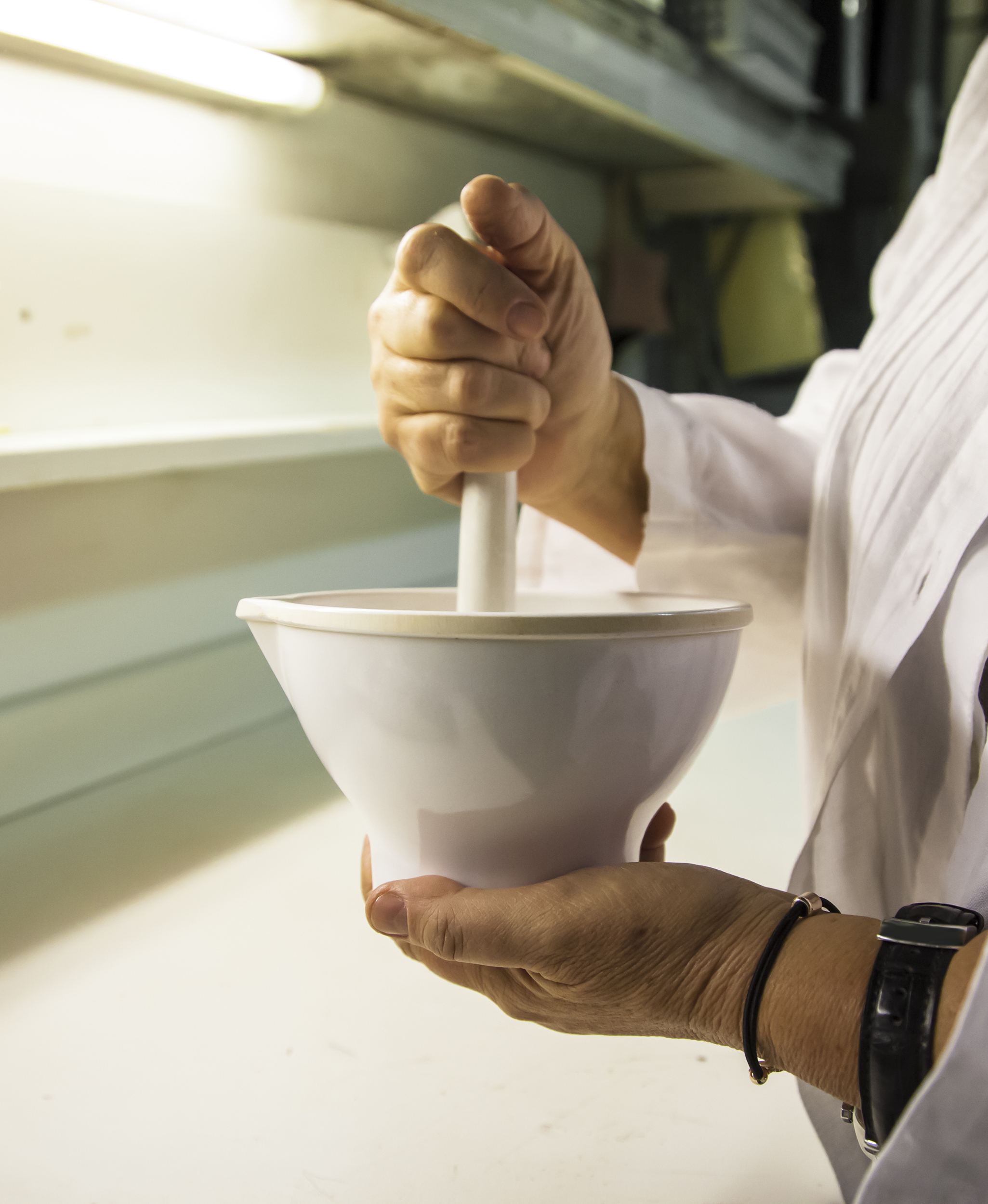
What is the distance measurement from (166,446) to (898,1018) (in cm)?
61

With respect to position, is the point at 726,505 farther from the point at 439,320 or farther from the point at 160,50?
A: the point at 160,50

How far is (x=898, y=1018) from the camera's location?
33 cm

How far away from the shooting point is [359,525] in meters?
1.05

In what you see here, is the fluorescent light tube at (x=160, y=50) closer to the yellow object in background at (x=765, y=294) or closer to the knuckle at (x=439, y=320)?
the knuckle at (x=439, y=320)

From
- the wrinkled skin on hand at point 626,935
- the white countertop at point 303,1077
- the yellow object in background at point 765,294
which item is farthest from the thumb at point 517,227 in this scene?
the yellow object in background at point 765,294

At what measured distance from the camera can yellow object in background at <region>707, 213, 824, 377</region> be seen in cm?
168

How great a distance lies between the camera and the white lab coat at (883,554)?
503mm

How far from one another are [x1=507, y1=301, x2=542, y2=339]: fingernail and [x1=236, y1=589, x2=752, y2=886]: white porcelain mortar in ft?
0.52

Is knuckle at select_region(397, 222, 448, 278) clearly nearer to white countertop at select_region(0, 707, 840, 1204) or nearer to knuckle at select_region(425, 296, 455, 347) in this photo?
knuckle at select_region(425, 296, 455, 347)

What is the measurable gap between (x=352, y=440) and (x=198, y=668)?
256 millimetres

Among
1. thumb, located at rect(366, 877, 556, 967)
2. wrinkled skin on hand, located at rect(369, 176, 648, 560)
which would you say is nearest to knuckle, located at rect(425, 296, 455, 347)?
wrinkled skin on hand, located at rect(369, 176, 648, 560)

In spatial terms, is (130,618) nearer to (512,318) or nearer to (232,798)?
(232,798)

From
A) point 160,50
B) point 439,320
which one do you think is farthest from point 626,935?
point 160,50

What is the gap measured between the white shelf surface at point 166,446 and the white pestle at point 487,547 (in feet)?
1.02
